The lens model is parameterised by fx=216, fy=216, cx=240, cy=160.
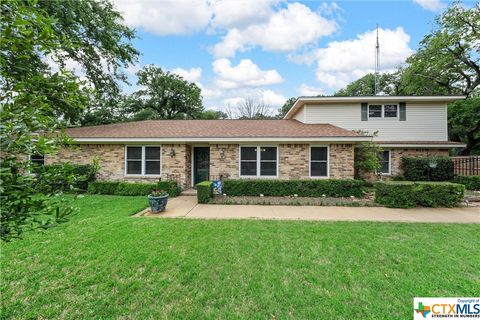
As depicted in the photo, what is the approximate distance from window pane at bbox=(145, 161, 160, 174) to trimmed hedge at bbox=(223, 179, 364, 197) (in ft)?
11.9

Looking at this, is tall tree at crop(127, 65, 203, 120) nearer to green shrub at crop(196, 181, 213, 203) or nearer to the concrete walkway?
green shrub at crop(196, 181, 213, 203)

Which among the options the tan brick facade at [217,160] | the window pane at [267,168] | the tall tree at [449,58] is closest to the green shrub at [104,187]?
the tan brick facade at [217,160]

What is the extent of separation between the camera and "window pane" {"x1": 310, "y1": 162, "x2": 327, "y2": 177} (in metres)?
10.2

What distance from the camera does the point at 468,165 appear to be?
13.0 metres

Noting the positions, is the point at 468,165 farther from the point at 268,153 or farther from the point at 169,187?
the point at 169,187

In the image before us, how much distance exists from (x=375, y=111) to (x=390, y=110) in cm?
97

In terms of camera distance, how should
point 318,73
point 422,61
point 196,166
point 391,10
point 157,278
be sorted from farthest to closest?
point 318,73 → point 422,61 → point 196,166 → point 391,10 → point 157,278

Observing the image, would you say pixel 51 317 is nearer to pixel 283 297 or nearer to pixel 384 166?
pixel 283 297

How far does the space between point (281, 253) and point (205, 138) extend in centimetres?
697

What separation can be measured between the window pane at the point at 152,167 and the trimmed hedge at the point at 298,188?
143 inches

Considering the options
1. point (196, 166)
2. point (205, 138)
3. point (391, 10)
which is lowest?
point (196, 166)

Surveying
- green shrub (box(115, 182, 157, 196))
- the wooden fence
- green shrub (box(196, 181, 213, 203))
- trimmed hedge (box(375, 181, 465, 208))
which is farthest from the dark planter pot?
the wooden fence

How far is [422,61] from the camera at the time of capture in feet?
62.4

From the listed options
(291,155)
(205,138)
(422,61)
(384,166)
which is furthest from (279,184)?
(422,61)
